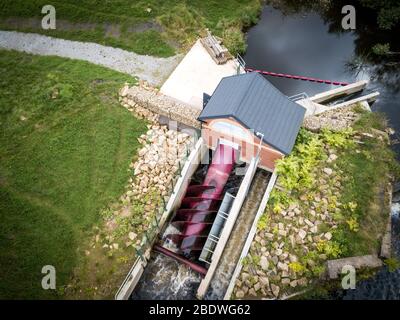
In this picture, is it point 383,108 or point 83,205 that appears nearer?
point 83,205

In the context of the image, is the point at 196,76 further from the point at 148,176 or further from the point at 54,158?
the point at 54,158

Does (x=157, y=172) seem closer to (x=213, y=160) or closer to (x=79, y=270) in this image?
(x=213, y=160)

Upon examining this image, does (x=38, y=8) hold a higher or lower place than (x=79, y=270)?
higher

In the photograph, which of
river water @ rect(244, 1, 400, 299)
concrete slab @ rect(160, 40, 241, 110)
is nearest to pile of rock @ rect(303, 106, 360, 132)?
river water @ rect(244, 1, 400, 299)

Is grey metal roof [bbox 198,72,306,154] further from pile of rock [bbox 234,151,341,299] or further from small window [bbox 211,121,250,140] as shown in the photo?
pile of rock [bbox 234,151,341,299]

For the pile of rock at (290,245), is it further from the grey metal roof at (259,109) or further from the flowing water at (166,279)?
the grey metal roof at (259,109)

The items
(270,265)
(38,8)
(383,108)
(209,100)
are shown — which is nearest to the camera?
(270,265)

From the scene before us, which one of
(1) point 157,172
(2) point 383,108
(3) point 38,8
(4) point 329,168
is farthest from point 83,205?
(2) point 383,108
